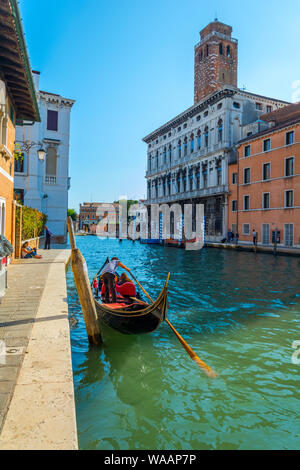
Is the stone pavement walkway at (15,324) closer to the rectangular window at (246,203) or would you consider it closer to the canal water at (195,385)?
the canal water at (195,385)

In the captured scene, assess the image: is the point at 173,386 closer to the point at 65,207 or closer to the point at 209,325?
the point at 209,325

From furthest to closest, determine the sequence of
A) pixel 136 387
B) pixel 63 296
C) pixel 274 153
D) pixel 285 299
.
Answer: pixel 274 153 → pixel 285 299 → pixel 63 296 → pixel 136 387

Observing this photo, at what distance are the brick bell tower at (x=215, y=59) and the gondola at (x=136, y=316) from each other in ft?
122

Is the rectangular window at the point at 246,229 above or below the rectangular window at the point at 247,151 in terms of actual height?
below

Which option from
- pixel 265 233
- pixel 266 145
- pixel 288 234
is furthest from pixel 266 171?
pixel 288 234

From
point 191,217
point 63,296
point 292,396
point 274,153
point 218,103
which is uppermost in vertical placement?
point 218,103

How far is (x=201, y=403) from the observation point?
138 inches

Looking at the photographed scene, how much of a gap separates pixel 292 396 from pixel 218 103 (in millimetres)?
32938

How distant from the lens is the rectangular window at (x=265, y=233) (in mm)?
24934

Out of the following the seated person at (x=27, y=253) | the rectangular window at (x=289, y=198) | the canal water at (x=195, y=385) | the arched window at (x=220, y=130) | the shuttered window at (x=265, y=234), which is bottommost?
the canal water at (x=195, y=385)

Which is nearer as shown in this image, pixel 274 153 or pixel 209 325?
pixel 209 325

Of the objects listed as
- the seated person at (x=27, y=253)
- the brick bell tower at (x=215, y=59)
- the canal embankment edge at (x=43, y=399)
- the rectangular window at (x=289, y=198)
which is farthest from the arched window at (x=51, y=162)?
the canal embankment edge at (x=43, y=399)

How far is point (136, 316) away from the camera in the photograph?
5000 millimetres

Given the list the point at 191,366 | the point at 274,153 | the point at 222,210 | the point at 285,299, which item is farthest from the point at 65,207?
the point at 191,366
